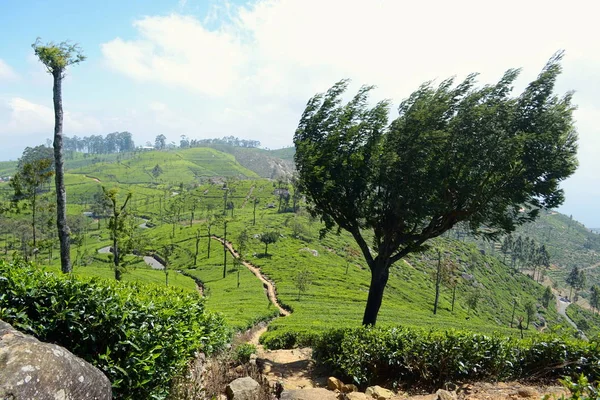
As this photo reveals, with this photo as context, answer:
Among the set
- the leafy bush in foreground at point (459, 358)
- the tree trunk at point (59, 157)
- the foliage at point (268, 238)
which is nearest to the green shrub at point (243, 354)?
the leafy bush in foreground at point (459, 358)

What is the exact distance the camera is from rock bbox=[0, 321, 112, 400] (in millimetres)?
4695

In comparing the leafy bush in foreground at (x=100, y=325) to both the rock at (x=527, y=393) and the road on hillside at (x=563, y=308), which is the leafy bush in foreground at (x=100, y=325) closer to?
the rock at (x=527, y=393)

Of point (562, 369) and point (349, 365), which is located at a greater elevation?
point (562, 369)

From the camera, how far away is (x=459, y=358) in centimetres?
977

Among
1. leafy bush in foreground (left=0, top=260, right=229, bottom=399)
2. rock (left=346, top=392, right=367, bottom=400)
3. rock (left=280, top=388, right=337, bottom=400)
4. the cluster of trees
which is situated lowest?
the cluster of trees

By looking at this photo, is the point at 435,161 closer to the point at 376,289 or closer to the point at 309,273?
the point at 376,289

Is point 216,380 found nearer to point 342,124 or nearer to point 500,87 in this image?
point 342,124

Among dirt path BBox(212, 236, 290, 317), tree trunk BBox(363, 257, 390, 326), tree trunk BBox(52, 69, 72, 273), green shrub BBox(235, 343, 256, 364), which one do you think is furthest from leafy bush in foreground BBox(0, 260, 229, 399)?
dirt path BBox(212, 236, 290, 317)

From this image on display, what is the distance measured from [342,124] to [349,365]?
34.3 feet

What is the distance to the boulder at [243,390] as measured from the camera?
27.5 feet

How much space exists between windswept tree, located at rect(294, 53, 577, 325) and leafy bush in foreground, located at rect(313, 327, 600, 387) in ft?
19.1

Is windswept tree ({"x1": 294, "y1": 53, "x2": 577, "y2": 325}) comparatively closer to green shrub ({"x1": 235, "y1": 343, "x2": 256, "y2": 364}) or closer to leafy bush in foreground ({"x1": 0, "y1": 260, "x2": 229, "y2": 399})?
green shrub ({"x1": 235, "y1": 343, "x2": 256, "y2": 364})

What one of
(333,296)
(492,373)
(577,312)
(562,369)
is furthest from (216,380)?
(577,312)

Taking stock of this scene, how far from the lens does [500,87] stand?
15.0 m
